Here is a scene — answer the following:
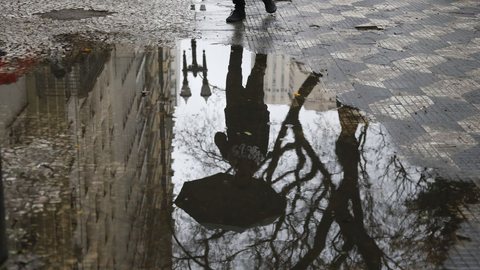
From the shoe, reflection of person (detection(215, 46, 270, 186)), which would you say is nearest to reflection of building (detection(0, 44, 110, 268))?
reflection of person (detection(215, 46, 270, 186))

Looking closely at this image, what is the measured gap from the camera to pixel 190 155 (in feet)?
25.0

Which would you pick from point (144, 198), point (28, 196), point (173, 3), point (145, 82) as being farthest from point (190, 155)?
point (173, 3)

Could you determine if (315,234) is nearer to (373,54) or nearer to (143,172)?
(143,172)

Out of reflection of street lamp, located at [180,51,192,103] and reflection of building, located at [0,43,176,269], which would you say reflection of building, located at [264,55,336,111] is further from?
reflection of building, located at [0,43,176,269]

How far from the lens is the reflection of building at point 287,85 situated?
30.9 feet

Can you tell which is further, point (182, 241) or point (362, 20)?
point (362, 20)

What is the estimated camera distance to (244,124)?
28.2 ft

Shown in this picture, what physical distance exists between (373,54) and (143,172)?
5.52 m

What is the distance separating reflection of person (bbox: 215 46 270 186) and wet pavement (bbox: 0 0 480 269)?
27mm

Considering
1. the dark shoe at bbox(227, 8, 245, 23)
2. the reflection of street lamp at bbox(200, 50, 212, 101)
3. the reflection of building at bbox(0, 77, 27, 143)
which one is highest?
the reflection of building at bbox(0, 77, 27, 143)

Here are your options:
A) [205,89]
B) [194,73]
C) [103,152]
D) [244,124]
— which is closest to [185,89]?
[205,89]

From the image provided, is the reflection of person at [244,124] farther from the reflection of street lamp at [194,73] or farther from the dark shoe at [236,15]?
the dark shoe at [236,15]

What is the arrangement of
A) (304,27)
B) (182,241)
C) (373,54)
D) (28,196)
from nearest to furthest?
(182,241)
(28,196)
(373,54)
(304,27)

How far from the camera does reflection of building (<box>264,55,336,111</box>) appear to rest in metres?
9.41
